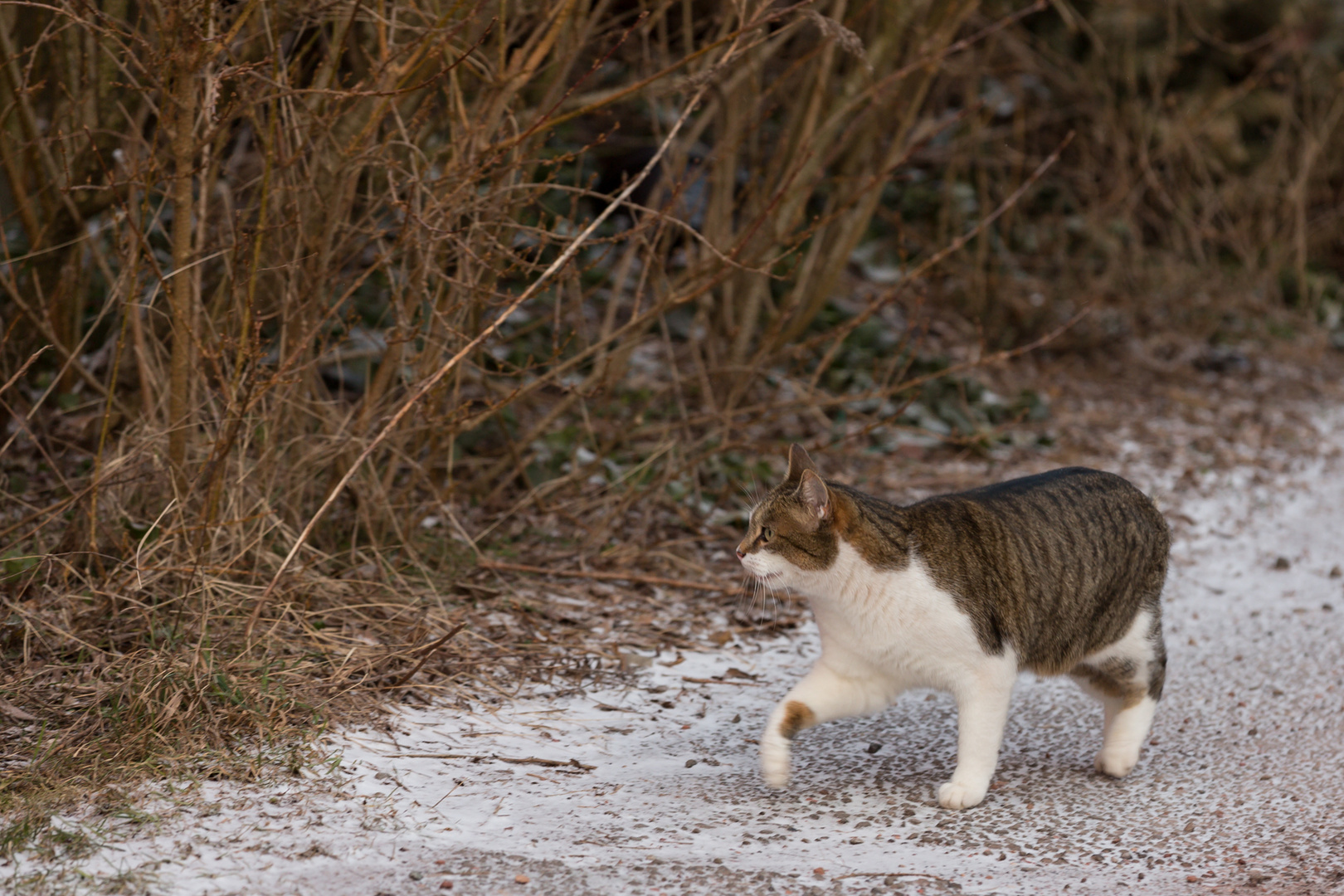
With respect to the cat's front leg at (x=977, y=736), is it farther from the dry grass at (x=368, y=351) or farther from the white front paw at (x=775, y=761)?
the dry grass at (x=368, y=351)

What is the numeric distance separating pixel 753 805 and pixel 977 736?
1.99ft

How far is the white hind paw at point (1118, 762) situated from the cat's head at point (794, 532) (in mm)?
995

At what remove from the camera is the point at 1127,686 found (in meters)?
3.59

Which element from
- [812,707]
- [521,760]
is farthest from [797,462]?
[521,760]

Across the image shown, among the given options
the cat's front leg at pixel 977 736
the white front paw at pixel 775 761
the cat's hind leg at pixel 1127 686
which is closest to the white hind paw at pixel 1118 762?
the cat's hind leg at pixel 1127 686

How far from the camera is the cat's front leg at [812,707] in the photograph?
→ 3.24 metres

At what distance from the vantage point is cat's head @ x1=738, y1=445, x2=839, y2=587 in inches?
132

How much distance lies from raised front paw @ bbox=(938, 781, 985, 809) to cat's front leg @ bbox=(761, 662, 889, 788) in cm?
31

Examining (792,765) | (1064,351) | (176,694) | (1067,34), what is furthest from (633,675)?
(1067,34)

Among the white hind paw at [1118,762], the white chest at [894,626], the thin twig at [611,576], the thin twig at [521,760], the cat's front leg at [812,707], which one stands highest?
the white chest at [894,626]

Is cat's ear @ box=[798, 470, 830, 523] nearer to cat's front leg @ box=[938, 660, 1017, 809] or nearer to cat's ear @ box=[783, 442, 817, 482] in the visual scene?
cat's ear @ box=[783, 442, 817, 482]

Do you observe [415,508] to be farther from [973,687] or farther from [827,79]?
[827,79]

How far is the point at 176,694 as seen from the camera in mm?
3197

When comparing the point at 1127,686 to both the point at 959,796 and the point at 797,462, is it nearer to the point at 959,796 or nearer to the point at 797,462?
the point at 959,796
